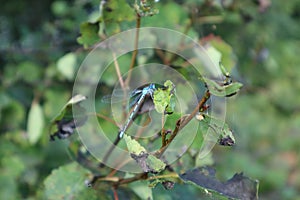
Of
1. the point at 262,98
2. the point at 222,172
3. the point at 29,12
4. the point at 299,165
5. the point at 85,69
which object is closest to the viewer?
the point at 85,69

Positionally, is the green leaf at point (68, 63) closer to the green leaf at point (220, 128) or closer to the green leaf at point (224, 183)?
the green leaf at point (224, 183)

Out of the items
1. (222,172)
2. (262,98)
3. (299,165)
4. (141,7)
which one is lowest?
(299,165)

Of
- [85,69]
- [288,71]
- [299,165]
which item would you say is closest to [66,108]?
[85,69]

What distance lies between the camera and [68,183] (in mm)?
958

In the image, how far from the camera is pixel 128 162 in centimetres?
87

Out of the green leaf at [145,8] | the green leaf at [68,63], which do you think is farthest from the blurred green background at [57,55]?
the green leaf at [145,8]

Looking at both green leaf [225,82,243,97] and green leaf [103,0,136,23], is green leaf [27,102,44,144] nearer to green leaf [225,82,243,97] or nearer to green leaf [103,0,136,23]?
green leaf [103,0,136,23]

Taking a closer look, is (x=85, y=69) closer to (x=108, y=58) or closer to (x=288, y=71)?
(x=108, y=58)

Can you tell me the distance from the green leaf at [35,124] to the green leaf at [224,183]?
0.83 m

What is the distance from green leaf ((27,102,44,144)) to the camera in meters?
1.56

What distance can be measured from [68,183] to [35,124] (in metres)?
0.65

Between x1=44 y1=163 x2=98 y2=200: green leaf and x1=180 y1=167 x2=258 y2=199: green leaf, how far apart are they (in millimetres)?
218

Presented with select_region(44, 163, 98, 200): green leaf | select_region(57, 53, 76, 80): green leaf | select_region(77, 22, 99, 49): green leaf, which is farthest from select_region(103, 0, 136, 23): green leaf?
select_region(57, 53, 76, 80): green leaf

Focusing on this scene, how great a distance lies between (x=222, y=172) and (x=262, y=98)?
0.42 m
